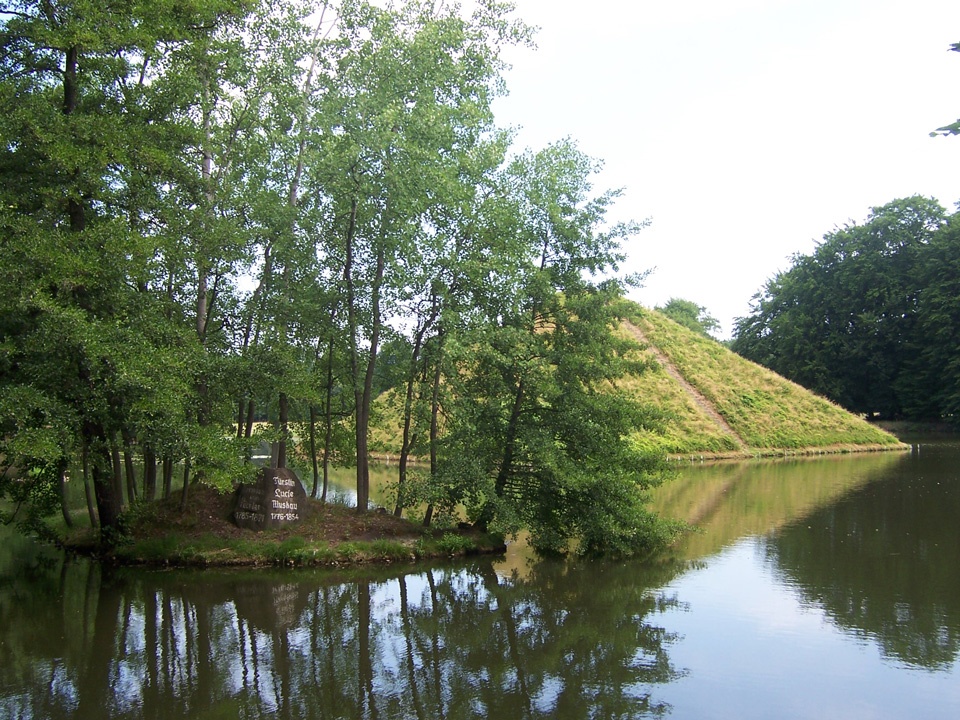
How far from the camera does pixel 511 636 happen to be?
33.6 ft

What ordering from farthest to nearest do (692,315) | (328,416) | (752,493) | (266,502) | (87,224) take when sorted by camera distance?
(692,315)
(752,493)
(328,416)
(266,502)
(87,224)

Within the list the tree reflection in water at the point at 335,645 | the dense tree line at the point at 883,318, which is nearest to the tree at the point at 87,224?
the tree reflection in water at the point at 335,645

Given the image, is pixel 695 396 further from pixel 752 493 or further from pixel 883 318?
pixel 883 318

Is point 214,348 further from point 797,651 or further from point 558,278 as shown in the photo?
point 797,651

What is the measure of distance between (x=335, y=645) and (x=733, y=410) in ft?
112

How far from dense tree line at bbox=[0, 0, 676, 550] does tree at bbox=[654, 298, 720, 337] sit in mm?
86334

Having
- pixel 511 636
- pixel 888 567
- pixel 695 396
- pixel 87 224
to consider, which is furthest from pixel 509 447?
pixel 695 396

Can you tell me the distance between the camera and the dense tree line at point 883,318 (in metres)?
56.3

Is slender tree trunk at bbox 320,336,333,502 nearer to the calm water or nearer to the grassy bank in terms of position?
the grassy bank

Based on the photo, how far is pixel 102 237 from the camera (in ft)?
39.8

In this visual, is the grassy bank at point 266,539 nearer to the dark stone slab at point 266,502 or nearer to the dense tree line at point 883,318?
the dark stone slab at point 266,502

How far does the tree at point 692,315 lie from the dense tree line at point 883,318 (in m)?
33.0

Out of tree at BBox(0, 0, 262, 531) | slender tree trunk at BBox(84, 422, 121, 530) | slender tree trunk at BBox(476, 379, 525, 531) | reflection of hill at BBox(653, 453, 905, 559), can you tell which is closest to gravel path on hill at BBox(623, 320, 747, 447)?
reflection of hill at BBox(653, 453, 905, 559)

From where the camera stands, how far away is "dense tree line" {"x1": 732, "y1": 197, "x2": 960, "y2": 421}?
185ft
